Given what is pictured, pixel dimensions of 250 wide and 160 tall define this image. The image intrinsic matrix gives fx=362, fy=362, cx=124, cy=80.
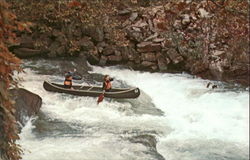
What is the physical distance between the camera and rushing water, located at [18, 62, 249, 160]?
294 inches

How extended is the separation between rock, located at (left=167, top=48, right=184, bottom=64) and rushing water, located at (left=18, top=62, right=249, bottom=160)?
182 centimetres

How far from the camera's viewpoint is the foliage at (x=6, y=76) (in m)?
2.75

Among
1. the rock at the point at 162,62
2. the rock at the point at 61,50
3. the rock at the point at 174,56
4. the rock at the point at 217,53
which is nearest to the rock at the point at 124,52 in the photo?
the rock at the point at 162,62

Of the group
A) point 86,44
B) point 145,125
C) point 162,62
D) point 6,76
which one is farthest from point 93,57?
point 6,76

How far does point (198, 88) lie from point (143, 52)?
10.9 ft

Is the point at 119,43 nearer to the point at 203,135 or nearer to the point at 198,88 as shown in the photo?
the point at 198,88

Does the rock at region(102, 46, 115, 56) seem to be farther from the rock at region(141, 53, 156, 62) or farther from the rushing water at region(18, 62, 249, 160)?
the rushing water at region(18, 62, 249, 160)

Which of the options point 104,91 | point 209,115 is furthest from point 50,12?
point 209,115

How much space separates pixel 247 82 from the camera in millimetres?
13469

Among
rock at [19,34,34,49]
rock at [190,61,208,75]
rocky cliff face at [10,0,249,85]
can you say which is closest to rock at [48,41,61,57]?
rocky cliff face at [10,0,249,85]

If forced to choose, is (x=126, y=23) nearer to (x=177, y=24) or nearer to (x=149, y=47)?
(x=149, y=47)

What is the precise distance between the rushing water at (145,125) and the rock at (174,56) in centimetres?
182

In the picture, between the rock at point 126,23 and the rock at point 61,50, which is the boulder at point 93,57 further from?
the rock at point 126,23

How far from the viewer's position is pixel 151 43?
15016 mm
